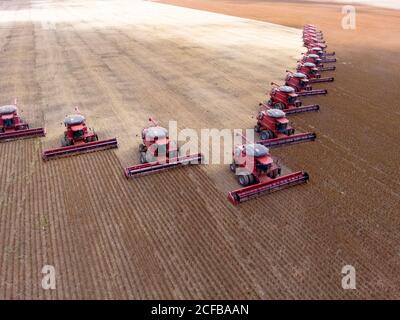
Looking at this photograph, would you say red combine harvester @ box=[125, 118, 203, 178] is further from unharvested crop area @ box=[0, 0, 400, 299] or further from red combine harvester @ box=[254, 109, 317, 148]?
red combine harvester @ box=[254, 109, 317, 148]

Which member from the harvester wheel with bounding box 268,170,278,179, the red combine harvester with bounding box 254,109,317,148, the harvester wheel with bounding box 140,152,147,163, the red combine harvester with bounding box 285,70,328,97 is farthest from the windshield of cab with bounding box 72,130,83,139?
the red combine harvester with bounding box 285,70,328,97

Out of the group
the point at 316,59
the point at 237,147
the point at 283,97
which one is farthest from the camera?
the point at 316,59

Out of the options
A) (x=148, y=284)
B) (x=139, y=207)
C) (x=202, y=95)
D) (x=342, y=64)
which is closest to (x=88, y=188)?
(x=139, y=207)

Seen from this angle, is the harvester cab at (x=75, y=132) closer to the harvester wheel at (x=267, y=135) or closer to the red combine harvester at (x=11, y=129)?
the red combine harvester at (x=11, y=129)

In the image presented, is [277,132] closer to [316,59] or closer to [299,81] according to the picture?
[299,81]

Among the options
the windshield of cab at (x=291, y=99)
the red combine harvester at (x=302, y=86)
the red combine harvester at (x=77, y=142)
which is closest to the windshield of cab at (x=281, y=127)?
the windshield of cab at (x=291, y=99)

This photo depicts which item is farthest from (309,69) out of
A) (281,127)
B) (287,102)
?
(281,127)
